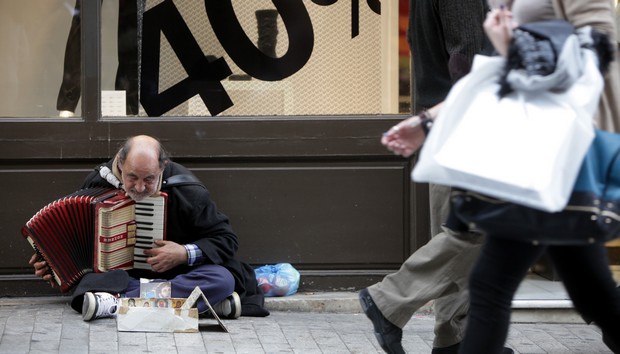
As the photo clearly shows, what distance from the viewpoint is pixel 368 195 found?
6047mm

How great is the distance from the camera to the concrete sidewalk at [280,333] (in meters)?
4.81

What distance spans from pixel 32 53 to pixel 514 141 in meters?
3.72

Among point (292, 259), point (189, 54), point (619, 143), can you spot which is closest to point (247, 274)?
point (292, 259)

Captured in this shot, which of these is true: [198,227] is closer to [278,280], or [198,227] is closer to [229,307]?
[229,307]

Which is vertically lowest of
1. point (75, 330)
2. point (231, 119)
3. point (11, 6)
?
point (75, 330)

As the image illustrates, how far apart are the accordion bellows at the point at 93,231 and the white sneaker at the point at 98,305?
216mm

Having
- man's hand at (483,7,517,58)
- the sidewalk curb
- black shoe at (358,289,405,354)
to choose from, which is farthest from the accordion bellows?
man's hand at (483,7,517,58)

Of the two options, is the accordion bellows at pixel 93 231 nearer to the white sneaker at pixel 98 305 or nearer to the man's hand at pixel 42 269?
the man's hand at pixel 42 269

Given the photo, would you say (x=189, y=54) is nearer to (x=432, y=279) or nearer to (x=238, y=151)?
(x=238, y=151)

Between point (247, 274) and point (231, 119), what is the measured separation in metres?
0.84

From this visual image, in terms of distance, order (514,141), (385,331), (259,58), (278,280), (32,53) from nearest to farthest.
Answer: (514,141), (385,331), (278,280), (32,53), (259,58)

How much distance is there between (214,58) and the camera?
6.11 meters

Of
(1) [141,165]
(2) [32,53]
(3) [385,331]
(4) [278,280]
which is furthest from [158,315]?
(2) [32,53]

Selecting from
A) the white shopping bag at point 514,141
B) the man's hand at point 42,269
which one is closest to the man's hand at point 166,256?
the man's hand at point 42,269
